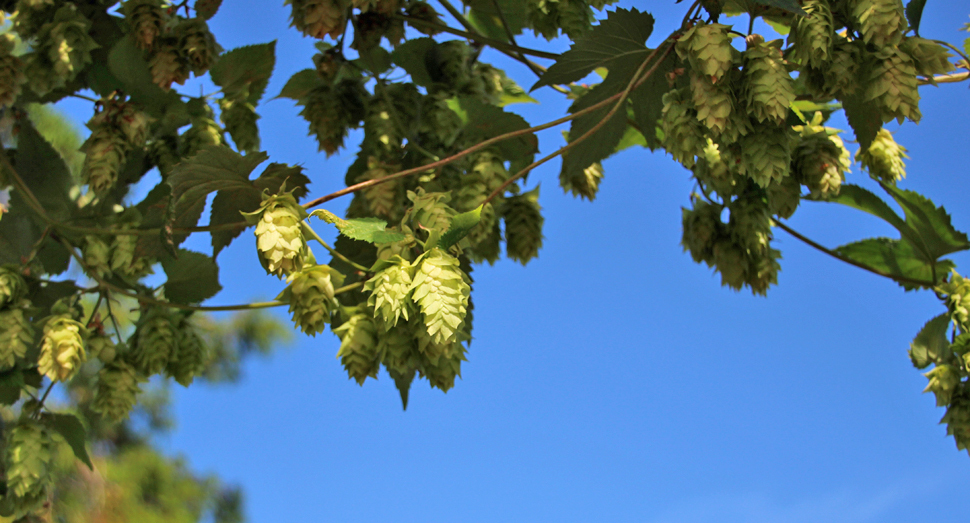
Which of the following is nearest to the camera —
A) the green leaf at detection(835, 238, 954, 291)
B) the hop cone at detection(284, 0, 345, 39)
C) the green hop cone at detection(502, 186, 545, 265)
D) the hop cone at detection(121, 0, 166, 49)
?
the hop cone at detection(284, 0, 345, 39)

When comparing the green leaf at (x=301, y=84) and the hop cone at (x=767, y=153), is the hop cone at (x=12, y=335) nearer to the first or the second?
the green leaf at (x=301, y=84)

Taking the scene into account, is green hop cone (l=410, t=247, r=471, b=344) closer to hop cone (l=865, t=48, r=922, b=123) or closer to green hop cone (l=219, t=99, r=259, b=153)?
hop cone (l=865, t=48, r=922, b=123)

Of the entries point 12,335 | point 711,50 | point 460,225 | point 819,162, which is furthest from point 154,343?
point 819,162

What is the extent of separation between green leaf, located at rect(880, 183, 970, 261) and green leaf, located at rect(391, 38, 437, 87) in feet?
3.05

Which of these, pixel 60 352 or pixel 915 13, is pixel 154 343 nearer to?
A: pixel 60 352

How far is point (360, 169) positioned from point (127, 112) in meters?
0.45

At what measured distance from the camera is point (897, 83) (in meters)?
0.77

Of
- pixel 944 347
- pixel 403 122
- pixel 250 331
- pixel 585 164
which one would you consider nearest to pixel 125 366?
pixel 403 122

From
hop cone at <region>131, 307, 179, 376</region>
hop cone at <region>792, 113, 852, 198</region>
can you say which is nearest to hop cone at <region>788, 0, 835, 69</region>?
hop cone at <region>792, 113, 852, 198</region>

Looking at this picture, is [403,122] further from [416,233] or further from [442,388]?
[442,388]

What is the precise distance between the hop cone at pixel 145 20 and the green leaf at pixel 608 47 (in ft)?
2.43

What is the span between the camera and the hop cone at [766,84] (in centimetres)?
73

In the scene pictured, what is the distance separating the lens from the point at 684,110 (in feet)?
2.64

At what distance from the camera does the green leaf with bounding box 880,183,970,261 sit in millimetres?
1418
